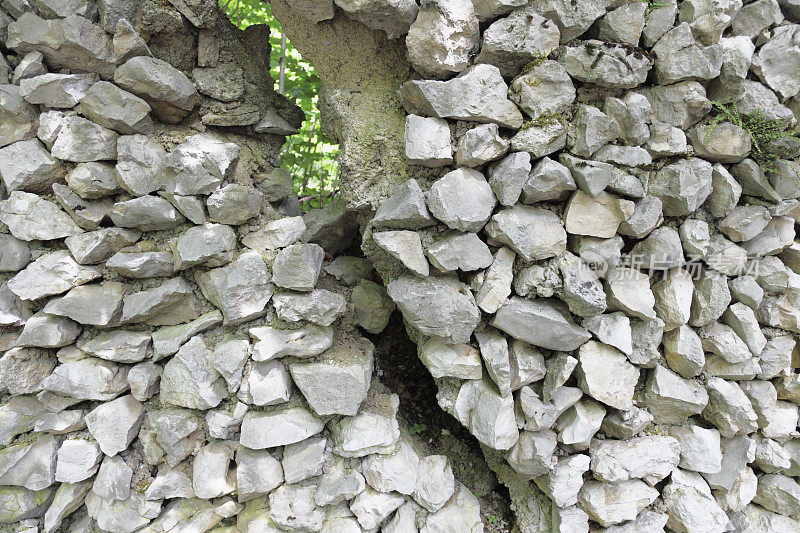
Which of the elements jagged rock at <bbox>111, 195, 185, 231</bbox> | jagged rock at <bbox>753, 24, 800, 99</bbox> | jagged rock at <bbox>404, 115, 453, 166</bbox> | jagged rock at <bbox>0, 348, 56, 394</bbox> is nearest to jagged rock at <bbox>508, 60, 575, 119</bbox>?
jagged rock at <bbox>404, 115, 453, 166</bbox>

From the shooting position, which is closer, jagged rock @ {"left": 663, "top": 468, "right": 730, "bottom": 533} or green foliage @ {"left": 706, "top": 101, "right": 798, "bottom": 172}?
green foliage @ {"left": 706, "top": 101, "right": 798, "bottom": 172}

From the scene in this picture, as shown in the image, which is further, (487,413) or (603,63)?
(487,413)

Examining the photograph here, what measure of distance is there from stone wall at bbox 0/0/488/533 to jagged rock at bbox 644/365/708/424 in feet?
4.17

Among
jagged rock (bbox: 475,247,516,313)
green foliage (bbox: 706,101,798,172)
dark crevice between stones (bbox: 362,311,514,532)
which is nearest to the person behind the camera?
jagged rock (bbox: 475,247,516,313)

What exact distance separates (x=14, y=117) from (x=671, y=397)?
3.92 metres

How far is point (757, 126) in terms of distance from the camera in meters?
2.36

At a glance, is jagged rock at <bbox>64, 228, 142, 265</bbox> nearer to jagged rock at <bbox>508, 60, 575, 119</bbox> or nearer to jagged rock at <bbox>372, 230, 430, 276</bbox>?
jagged rock at <bbox>372, 230, 430, 276</bbox>

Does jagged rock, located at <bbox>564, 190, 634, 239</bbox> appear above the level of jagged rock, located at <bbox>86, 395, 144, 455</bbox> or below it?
above

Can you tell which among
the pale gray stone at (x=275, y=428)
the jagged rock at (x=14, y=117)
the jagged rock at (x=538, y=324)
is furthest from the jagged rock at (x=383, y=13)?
the pale gray stone at (x=275, y=428)

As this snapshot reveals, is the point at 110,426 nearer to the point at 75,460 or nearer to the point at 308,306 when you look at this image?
the point at 75,460

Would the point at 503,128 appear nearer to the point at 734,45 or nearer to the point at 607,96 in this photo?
the point at 607,96

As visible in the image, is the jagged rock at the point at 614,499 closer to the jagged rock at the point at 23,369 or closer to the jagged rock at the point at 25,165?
the jagged rock at the point at 23,369

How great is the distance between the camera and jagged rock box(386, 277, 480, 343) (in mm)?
2225

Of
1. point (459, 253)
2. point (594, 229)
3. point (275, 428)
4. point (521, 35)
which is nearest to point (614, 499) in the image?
point (594, 229)
